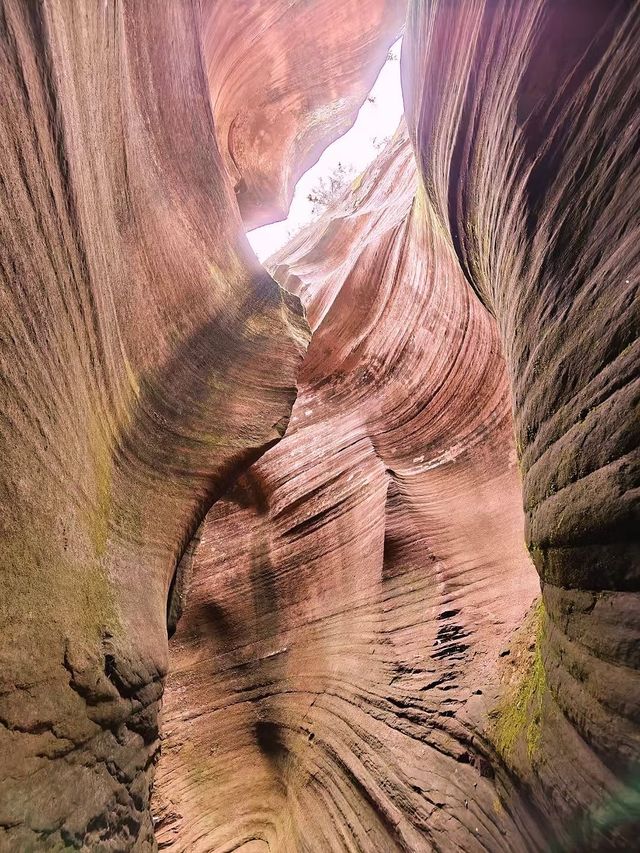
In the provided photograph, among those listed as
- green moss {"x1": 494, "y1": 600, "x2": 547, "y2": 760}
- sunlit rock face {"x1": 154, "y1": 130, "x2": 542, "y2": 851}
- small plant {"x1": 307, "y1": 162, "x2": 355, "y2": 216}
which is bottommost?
green moss {"x1": 494, "y1": 600, "x2": 547, "y2": 760}

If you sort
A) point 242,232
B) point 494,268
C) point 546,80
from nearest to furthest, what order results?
point 546,80 → point 494,268 → point 242,232

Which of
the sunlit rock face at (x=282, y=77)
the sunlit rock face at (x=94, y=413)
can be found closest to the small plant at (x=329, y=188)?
the sunlit rock face at (x=282, y=77)

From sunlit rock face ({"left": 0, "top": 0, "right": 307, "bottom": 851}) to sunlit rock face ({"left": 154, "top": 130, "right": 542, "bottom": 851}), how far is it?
1.67 meters

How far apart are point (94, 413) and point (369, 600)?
3350 millimetres

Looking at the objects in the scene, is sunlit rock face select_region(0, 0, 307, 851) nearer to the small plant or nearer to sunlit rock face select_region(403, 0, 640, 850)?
sunlit rock face select_region(403, 0, 640, 850)

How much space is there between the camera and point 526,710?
2.69 metres

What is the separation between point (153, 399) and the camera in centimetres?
379

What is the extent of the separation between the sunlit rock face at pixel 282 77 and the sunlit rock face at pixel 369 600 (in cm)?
346

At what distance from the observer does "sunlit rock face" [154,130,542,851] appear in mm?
3529

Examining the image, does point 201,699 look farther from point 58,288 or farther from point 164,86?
point 164,86

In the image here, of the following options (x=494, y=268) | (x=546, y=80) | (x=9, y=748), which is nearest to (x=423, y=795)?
(x=9, y=748)

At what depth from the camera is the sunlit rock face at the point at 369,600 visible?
3529 millimetres

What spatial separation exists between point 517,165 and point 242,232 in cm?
469

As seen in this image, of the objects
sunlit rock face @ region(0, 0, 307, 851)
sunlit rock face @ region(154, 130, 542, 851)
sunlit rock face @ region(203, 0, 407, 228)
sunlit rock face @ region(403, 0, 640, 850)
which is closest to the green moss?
sunlit rock face @ region(403, 0, 640, 850)
